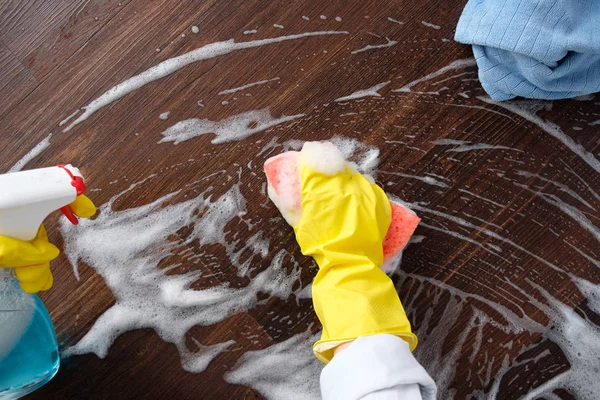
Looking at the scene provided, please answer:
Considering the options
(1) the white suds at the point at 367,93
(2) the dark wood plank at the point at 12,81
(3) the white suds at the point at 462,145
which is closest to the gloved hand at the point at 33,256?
(2) the dark wood plank at the point at 12,81

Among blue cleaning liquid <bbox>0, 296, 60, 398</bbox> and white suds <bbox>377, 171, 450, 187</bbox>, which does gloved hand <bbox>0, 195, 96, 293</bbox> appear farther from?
white suds <bbox>377, 171, 450, 187</bbox>

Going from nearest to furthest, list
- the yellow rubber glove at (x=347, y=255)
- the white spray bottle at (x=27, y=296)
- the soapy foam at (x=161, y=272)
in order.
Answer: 1. the white spray bottle at (x=27, y=296)
2. the yellow rubber glove at (x=347, y=255)
3. the soapy foam at (x=161, y=272)

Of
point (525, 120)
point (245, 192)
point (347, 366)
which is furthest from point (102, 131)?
point (525, 120)

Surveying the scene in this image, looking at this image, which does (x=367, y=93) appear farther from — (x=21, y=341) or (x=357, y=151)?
(x=21, y=341)

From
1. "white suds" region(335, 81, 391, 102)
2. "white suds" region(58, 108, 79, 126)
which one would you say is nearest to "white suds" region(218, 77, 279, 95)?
"white suds" region(335, 81, 391, 102)

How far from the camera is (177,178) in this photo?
0.73 metres

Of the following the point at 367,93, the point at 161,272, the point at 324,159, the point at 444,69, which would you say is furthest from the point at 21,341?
the point at 444,69

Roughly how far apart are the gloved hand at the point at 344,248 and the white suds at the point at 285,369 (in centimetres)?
7

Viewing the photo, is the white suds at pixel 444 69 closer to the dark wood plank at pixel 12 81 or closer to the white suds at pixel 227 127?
the white suds at pixel 227 127

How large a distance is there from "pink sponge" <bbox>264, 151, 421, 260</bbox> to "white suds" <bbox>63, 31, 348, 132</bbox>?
0.60 feet

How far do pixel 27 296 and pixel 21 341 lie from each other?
0.05 m

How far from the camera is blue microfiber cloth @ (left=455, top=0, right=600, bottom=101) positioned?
672mm

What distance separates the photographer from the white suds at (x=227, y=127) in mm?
737

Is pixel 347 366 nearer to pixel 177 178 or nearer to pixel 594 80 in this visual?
pixel 177 178
